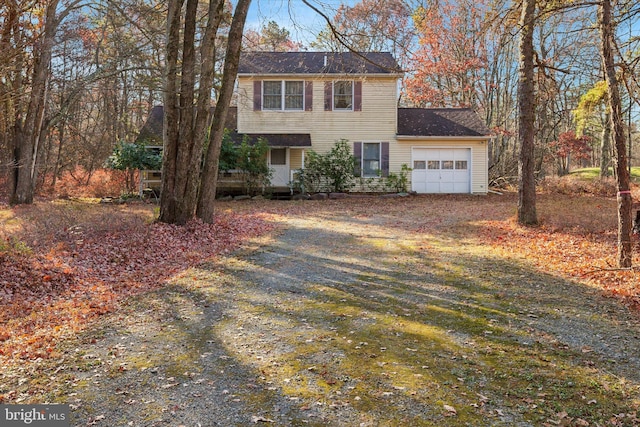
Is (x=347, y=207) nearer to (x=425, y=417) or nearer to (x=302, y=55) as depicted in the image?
(x=302, y=55)

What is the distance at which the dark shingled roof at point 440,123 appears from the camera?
880 inches

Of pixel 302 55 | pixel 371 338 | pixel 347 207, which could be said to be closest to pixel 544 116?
pixel 302 55

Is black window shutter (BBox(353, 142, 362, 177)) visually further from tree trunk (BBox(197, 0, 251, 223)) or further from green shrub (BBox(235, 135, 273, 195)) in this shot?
tree trunk (BBox(197, 0, 251, 223))

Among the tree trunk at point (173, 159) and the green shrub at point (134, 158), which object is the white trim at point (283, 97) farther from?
the tree trunk at point (173, 159)

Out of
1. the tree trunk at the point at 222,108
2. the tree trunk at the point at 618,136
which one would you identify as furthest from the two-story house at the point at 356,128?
the tree trunk at the point at 618,136

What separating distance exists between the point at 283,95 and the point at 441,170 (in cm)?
816

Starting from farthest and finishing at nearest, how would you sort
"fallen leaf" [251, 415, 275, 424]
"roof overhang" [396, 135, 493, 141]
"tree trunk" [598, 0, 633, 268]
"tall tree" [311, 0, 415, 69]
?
"roof overhang" [396, 135, 493, 141] → "tall tree" [311, 0, 415, 69] → "tree trunk" [598, 0, 633, 268] → "fallen leaf" [251, 415, 275, 424]

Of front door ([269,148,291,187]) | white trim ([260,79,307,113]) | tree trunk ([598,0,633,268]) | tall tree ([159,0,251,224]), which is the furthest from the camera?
white trim ([260,79,307,113])

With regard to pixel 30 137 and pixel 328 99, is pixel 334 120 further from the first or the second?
pixel 30 137

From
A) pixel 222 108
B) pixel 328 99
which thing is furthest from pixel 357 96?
pixel 222 108

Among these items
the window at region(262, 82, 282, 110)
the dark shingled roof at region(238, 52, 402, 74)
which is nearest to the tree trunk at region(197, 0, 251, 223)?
the dark shingled roof at region(238, 52, 402, 74)

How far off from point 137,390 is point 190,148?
8372 millimetres

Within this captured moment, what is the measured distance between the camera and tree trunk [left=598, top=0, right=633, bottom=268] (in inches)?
294

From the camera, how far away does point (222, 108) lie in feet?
38.4
